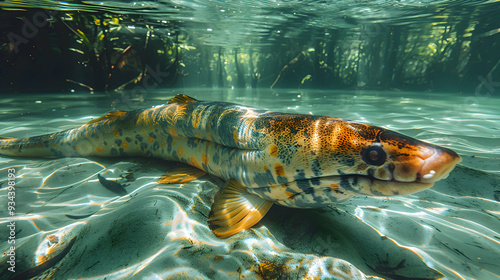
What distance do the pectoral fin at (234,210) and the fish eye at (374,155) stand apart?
941 millimetres

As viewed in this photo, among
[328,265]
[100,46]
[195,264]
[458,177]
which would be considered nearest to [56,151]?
[195,264]

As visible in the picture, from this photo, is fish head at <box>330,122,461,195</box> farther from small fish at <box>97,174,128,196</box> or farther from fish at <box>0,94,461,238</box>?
small fish at <box>97,174,128,196</box>

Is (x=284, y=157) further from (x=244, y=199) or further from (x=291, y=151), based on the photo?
(x=244, y=199)

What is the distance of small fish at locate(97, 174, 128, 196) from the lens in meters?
2.79

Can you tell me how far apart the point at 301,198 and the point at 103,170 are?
2899 millimetres

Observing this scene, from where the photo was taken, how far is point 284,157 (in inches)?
79.0

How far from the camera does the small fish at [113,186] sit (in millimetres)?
2789

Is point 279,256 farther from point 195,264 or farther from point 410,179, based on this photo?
point 410,179

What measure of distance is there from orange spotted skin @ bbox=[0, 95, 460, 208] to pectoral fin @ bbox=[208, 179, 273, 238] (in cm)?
8

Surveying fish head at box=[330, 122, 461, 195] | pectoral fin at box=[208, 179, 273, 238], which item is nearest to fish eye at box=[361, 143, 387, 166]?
fish head at box=[330, 122, 461, 195]

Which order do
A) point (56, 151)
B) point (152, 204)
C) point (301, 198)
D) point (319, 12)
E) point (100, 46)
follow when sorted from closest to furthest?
point (301, 198) < point (152, 204) < point (56, 151) < point (100, 46) < point (319, 12)

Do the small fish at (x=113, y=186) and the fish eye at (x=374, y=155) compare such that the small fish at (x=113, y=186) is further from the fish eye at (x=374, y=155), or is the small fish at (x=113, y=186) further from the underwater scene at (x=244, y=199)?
the fish eye at (x=374, y=155)

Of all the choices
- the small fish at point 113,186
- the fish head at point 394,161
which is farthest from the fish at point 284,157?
the small fish at point 113,186

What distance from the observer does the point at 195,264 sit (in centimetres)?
157
